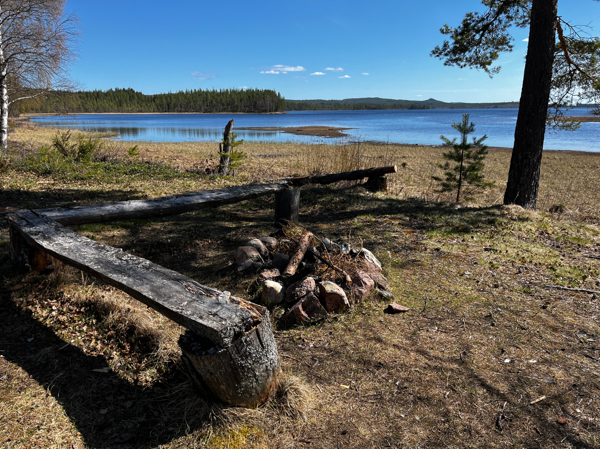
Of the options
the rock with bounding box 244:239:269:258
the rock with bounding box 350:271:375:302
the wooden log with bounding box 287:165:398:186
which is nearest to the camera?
the rock with bounding box 350:271:375:302

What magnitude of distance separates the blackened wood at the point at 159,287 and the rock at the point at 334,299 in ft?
4.32

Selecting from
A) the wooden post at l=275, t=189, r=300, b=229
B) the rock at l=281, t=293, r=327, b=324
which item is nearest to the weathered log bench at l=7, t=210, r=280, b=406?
the rock at l=281, t=293, r=327, b=324

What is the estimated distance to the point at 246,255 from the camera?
13.4 ft

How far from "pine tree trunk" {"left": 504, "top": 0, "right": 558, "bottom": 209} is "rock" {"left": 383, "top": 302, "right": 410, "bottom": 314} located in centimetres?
499

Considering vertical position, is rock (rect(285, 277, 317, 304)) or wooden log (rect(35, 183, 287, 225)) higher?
wooden log (rect(35, 183, 287, 225))

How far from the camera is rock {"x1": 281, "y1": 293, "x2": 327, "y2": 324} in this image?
10.6ft

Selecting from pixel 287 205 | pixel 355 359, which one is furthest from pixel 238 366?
pixel 287 205

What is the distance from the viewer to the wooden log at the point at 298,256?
3756mm

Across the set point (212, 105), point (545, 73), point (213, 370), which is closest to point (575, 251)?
point (545, 73)

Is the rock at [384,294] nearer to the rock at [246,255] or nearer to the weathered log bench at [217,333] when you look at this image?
the rock at [246,255]

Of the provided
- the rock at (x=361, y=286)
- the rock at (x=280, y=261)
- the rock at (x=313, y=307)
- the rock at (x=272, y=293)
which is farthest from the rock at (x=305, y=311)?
the rock at (x=280, y=261)

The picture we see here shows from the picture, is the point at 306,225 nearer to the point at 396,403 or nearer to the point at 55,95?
the point at 396,403

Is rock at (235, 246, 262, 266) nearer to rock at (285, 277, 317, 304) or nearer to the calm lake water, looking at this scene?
rock at (285, 277, 317, 304)

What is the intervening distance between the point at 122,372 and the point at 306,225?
3.88 m
